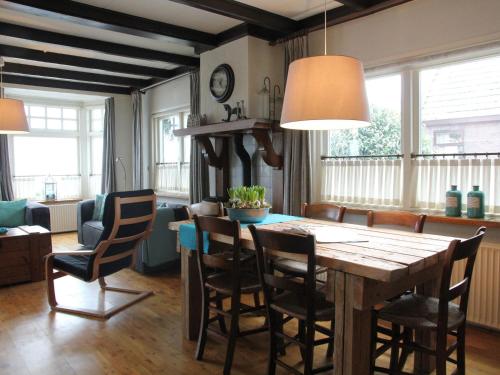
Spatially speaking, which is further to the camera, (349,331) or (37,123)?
(37,123)

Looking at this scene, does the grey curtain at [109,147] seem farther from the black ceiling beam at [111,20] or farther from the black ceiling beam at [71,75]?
the black ceiling beam at [111,20]

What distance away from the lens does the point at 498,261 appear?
2.72 metres

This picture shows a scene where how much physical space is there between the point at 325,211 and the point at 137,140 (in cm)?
439

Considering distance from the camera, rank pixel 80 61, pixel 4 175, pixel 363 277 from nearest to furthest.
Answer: pixel 363 277, pixel 80 61, pixel 4 175

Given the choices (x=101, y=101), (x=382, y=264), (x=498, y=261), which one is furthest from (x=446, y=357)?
(x=101, y=101)

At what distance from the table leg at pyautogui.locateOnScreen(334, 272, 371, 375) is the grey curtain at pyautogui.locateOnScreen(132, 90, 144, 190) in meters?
5.25

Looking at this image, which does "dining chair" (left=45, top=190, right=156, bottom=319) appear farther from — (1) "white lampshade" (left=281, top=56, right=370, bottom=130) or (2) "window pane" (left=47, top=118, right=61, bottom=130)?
(2) "window pane" (left=47, top=118, right=61, bottom=130)

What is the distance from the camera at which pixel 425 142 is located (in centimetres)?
321

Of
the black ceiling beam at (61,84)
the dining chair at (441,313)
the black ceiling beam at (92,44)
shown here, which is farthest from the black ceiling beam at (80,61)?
the dining chair at (441,313)

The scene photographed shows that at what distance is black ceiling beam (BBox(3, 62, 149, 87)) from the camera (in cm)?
540

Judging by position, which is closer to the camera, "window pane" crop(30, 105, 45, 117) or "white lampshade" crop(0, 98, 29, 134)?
"white lampshade" crop(0, 98, 29, 134)

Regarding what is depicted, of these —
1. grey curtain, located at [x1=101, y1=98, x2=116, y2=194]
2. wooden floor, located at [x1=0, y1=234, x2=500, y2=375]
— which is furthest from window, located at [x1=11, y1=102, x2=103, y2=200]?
wooden floor, located at [x1=0, y1=234, x2=500, y2=375]

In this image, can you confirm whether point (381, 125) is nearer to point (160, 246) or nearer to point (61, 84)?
point (160, 246)

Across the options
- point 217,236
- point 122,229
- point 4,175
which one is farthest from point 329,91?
point 4,175
